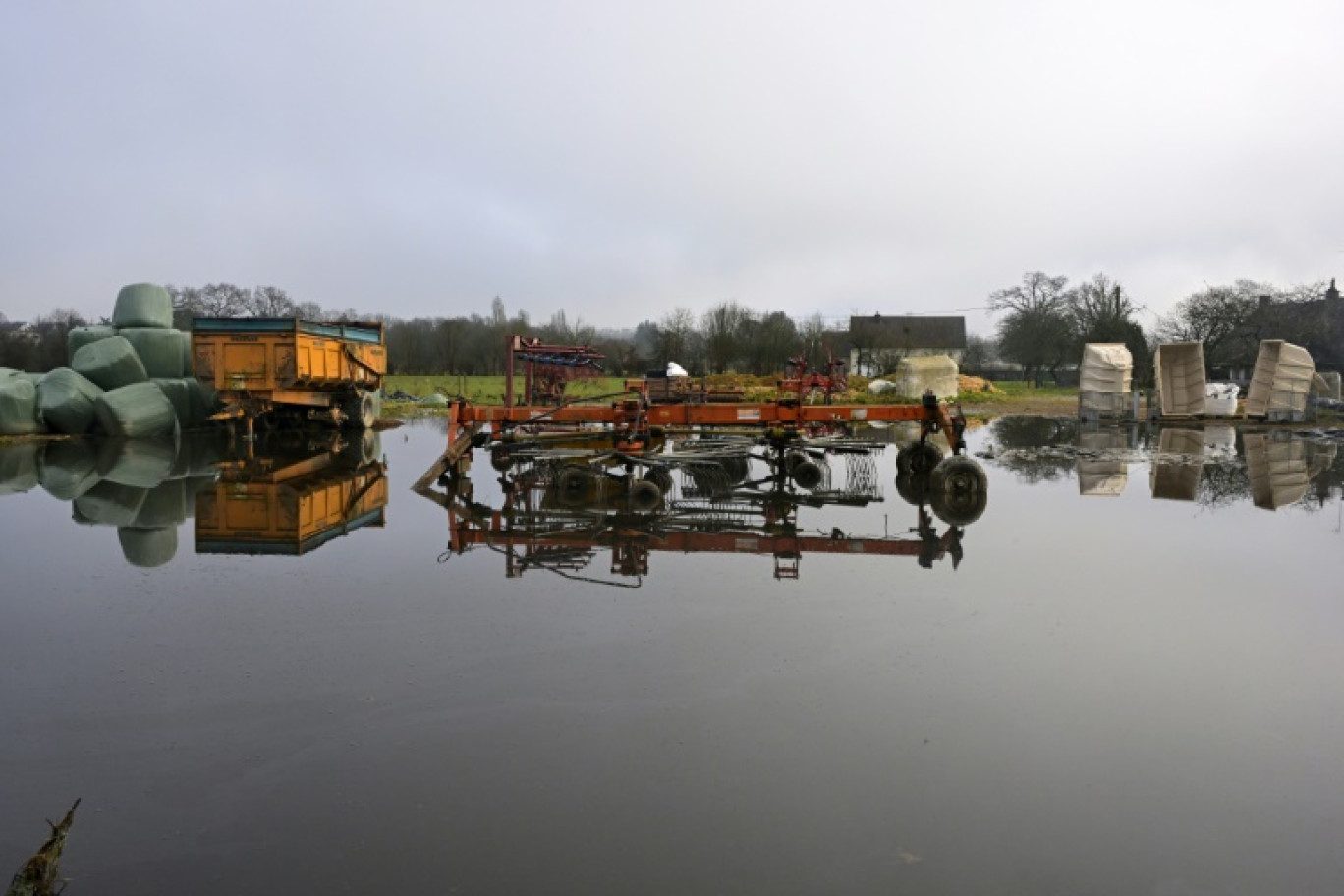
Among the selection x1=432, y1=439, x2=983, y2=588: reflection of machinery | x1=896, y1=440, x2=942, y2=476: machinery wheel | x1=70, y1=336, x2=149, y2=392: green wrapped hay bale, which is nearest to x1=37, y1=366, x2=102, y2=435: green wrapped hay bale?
x1=70, y1=336, x2=149, y2=392: green wrapped hay bale

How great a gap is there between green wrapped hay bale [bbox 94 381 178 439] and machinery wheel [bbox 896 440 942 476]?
16.5m

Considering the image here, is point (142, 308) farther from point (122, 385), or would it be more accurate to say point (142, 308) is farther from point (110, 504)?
point (110, 504)

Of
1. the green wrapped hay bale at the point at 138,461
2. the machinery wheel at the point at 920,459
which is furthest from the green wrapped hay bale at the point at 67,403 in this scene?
the machinery wheel at the point at 920,459

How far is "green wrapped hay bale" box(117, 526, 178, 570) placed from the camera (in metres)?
7.70

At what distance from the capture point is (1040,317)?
58531mm

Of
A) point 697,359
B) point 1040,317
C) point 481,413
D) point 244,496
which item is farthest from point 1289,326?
point 244,496

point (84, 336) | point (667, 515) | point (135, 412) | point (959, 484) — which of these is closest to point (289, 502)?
point (667, 515)

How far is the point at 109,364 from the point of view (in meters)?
20.7

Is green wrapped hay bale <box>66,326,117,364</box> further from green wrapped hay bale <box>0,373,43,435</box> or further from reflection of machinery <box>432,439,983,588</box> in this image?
reflection of machinery <box>432,439,983,588</box>

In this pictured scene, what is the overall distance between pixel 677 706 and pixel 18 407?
64.8 feet

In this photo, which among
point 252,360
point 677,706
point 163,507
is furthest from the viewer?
point 252,360

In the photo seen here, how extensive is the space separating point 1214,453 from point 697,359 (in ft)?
111

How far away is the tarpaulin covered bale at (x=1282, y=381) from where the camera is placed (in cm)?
2386

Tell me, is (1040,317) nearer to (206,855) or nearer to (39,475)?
(39,475)
